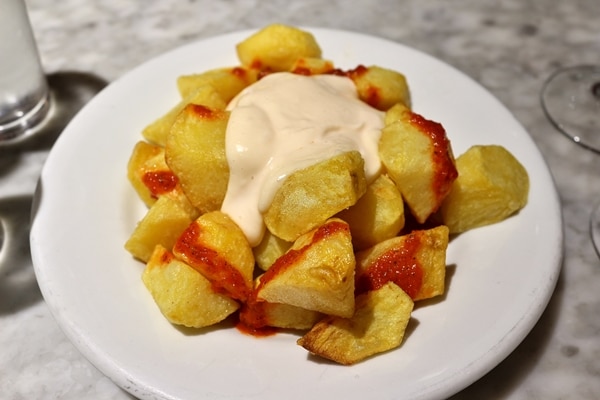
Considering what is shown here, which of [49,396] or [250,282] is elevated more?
[250,282]

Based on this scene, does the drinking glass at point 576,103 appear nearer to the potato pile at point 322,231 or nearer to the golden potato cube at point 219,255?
the potato pile at point 322,231

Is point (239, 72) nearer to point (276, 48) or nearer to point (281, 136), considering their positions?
point (276, 48)

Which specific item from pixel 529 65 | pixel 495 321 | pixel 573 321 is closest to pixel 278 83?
pixel 495 321

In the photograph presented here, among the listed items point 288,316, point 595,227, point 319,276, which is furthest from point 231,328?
point 595,227

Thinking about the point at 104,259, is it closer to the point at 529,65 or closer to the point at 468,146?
the point at 468,146

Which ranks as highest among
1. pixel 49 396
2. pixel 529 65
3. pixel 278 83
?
pixel 278 83

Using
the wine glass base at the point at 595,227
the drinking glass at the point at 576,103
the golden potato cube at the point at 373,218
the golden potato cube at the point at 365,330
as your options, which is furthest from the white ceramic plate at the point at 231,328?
the drinking glass at the point at 576,103
